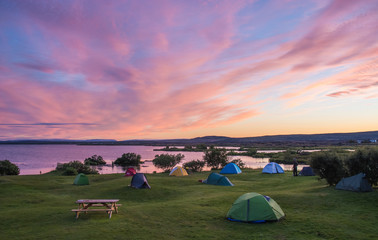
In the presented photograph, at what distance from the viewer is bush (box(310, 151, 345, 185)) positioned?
882 inches

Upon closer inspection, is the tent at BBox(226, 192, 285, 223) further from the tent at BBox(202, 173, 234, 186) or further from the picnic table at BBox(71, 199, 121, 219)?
the tent at BBox(202, 173, 234, 186)

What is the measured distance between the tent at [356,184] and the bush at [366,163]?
79cm

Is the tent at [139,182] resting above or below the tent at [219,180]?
above

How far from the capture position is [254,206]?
14.7 m

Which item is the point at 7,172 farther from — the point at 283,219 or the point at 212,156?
the point at 283,219

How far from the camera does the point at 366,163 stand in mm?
20203

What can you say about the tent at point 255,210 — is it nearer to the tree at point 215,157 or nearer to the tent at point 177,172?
the tent at point 177,172

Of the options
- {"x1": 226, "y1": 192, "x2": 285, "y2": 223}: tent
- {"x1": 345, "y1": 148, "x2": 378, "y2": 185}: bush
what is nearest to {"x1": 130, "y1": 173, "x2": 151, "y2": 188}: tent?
{"x1": 226, "y1": 192, "x2": 285, "y2": 223}: tent

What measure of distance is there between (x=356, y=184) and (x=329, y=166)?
10.7 feet

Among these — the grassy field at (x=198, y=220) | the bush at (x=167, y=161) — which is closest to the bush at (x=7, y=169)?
the bush at (x=167, y=161)

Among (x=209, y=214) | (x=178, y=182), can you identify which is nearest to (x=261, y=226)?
(x=209, y=214)

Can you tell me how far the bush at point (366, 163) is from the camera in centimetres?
1967

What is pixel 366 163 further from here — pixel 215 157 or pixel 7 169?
pixel 7 169

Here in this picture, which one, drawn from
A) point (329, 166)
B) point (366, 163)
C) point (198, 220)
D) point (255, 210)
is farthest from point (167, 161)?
point (255, 210)
